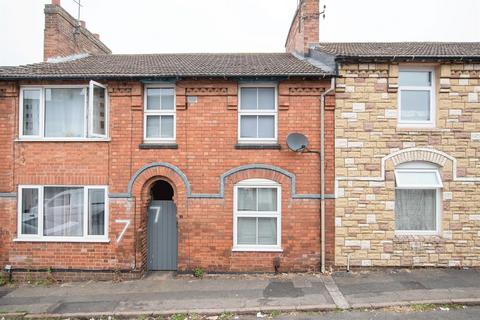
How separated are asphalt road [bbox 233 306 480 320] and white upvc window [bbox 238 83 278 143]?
14.8ft

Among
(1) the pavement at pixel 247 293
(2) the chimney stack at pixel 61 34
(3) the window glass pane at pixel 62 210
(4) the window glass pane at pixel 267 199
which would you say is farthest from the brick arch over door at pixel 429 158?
(2) the chimney stack at pixel 61 34

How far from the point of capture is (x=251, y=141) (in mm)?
8734

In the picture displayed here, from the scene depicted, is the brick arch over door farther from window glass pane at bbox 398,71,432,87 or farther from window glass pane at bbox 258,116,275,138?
window glass pane at bbox 258,116,275,138

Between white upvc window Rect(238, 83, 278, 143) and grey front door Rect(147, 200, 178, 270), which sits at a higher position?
white upvc window Rect(238, 83, 278, 143)

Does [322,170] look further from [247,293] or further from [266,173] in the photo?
[247,293]

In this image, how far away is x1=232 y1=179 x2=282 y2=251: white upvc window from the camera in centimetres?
865

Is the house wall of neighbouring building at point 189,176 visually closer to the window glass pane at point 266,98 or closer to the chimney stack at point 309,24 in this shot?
the window glass pane at point 266,98

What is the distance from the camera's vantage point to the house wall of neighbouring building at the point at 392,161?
8445 mm

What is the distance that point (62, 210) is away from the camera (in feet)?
28.7

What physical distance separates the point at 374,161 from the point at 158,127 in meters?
6.08

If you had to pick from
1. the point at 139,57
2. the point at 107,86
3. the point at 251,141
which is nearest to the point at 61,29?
the point at 139,57

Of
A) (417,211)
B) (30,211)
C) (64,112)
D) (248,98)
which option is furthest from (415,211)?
(30,211)

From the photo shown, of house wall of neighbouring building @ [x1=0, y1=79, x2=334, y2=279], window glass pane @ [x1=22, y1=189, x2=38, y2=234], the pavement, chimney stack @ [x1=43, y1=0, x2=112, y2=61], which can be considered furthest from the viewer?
chimney stack @ [x1=43, y1=0, x2=112, y2=61]

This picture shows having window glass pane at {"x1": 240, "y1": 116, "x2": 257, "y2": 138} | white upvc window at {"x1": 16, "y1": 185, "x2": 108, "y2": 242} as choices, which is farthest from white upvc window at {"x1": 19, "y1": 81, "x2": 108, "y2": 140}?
window glass pane at {"x1": 240, "y1": 116, "x2": 257, "y2": 138}
